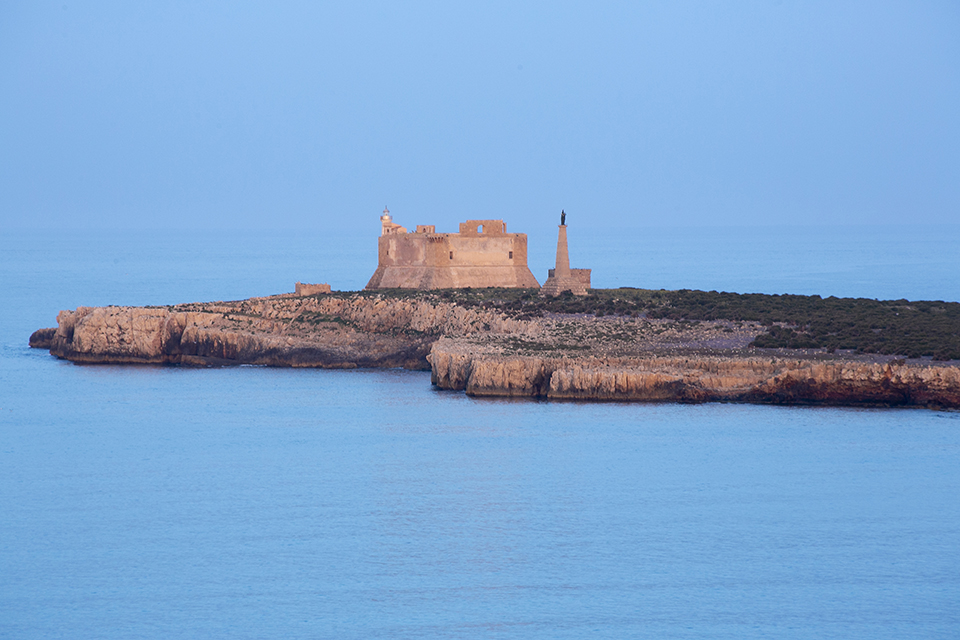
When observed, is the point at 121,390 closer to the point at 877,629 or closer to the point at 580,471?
the point at 580,471

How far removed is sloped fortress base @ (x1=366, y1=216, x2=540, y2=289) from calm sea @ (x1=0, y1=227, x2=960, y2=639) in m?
18.6

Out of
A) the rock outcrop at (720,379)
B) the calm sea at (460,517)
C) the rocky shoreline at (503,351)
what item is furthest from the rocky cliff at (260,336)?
the rock outcrop at (720,379)

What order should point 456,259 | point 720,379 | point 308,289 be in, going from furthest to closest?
point 456,259, point 308,289, point 720,379

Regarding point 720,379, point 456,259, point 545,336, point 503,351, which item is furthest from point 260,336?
point 720,379

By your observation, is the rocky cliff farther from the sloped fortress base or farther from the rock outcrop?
the rock outcrop

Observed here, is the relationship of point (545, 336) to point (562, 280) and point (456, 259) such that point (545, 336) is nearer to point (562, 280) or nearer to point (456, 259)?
point (562, 280)

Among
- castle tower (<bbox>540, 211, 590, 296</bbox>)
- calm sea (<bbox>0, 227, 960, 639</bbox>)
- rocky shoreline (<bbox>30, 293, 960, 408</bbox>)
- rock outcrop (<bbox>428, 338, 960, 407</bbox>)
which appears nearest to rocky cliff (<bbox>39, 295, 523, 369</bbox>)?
rocky shoreline (<bbox>30, 293, 960, 408</bbox>)

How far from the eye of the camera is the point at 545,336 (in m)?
53.4

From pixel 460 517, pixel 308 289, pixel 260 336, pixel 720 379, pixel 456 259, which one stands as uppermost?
pixel 456 259

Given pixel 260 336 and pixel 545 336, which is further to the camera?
pixel 260 336

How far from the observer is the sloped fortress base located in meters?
71.8

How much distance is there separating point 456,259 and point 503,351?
22.8 metres

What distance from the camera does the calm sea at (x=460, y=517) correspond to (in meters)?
24.9

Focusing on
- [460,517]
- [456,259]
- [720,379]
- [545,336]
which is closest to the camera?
[460,517]
